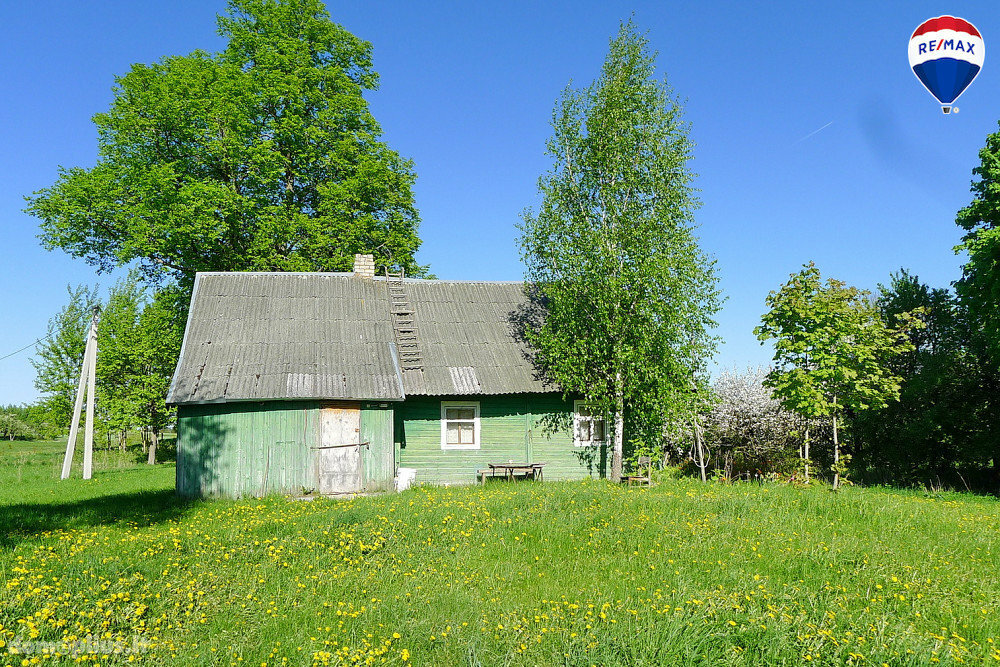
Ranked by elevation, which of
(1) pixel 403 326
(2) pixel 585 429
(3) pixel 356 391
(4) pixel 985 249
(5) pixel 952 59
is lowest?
(2) pixel 585 429

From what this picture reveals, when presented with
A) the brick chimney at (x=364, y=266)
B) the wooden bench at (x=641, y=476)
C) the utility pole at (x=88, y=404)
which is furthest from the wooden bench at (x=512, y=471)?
the utility pole at (x=88, y=404)

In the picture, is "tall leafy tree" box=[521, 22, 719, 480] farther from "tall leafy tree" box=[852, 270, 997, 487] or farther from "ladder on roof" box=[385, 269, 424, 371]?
"tall leafy tree" box=[852, 270, 997, 487]

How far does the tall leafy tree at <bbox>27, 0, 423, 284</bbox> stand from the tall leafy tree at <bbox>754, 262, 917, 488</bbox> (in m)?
14.2

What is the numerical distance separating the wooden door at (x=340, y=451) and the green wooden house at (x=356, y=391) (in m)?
0.03

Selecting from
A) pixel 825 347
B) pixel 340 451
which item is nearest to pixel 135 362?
pixel 340 451

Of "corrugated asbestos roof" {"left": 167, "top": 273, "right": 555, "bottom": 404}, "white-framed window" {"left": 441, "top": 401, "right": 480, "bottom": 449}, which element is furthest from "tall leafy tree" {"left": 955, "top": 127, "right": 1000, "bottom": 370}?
"white-framed window" {"left": 441, "top": 401, "right": 480, "bottom": 449}

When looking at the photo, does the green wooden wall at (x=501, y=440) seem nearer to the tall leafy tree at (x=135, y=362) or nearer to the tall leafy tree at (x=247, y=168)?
the tall leafy tree at (x=247, y=168)

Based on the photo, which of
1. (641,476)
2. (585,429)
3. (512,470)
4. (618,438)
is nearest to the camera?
(618,438)

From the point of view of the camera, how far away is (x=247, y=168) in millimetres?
22891

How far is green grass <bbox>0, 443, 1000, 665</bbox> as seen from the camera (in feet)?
18.0

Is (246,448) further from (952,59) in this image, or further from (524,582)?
(952,59)

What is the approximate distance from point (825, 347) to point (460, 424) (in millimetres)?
9382

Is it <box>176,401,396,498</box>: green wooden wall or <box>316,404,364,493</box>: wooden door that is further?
<box>316,404,364,493</box>: wooden door

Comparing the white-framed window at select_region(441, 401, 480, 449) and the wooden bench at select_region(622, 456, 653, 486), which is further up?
the white-framed window at select_region(441, 401, 480, 449)
